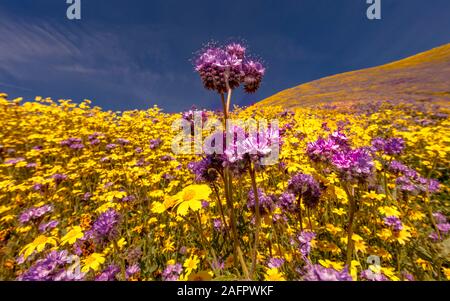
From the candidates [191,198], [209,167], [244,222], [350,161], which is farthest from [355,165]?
[244,222]

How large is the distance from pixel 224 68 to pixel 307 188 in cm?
147

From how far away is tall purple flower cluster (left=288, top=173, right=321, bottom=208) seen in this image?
2.34m

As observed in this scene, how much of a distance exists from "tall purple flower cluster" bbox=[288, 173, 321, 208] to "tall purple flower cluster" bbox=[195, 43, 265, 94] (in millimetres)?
1167

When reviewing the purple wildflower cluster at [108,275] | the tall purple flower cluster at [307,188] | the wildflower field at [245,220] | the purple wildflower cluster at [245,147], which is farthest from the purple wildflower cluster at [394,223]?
the purple wildflower cluster at [108,275]

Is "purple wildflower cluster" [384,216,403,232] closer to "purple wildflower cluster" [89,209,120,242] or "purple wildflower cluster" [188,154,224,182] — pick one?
"purple wildflower cluster" [188,154,224,182]

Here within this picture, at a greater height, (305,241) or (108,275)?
(305,241)

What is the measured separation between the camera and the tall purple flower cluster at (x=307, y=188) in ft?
7.68

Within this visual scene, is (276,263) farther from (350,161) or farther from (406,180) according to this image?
(406,180)

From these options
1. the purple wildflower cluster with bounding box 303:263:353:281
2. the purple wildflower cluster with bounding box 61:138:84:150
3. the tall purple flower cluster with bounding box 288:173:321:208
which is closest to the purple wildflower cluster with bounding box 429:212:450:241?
the tall purple flower cluster with bounding box 288:173:321:208

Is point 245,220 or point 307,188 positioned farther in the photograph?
point 245,220

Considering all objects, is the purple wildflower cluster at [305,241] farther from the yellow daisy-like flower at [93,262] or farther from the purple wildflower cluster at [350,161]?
the yellow daisy-like flower at [93,262]

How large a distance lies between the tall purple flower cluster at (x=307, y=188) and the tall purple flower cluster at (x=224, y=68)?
1.17 m

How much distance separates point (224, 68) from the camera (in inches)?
84.7
